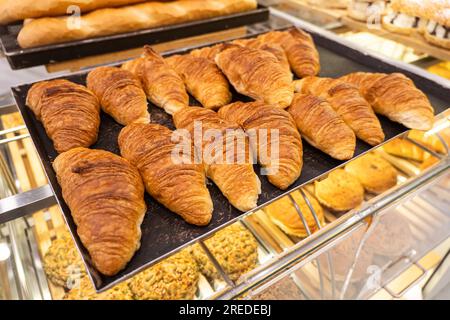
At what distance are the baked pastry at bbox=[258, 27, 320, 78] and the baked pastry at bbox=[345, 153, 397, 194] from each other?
0.56 meters

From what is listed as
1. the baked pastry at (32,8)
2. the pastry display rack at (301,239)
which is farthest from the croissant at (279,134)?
the baked pastry at (32,8)

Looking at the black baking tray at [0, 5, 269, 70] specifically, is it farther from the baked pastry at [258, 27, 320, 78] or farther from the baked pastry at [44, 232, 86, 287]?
the baked pastry at [44, 232, 86, 287]

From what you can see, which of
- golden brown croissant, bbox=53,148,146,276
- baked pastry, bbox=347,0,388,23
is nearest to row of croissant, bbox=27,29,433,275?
golden brown croissant, bbox=53,148,146,276

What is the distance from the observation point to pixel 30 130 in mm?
1081

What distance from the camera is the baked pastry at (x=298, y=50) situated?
141cm

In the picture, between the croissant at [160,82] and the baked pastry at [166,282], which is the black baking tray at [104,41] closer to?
the croissant at [160,82]

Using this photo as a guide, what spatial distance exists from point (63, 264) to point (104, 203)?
60cm

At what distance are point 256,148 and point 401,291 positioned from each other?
1.17m

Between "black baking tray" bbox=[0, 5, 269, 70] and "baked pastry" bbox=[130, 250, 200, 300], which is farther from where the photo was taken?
"black baking tray" bbox=[0, 5, 269, 70]

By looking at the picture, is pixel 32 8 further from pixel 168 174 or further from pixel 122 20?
pixel 168 174

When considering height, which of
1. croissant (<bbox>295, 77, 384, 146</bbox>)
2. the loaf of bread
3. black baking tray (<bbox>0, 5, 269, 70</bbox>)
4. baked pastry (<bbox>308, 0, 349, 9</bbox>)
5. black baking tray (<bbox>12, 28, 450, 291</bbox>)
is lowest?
black baking tray (<bbox>12, 28, 450, 291</bbox>)

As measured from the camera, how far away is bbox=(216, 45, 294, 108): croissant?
3.91ft
